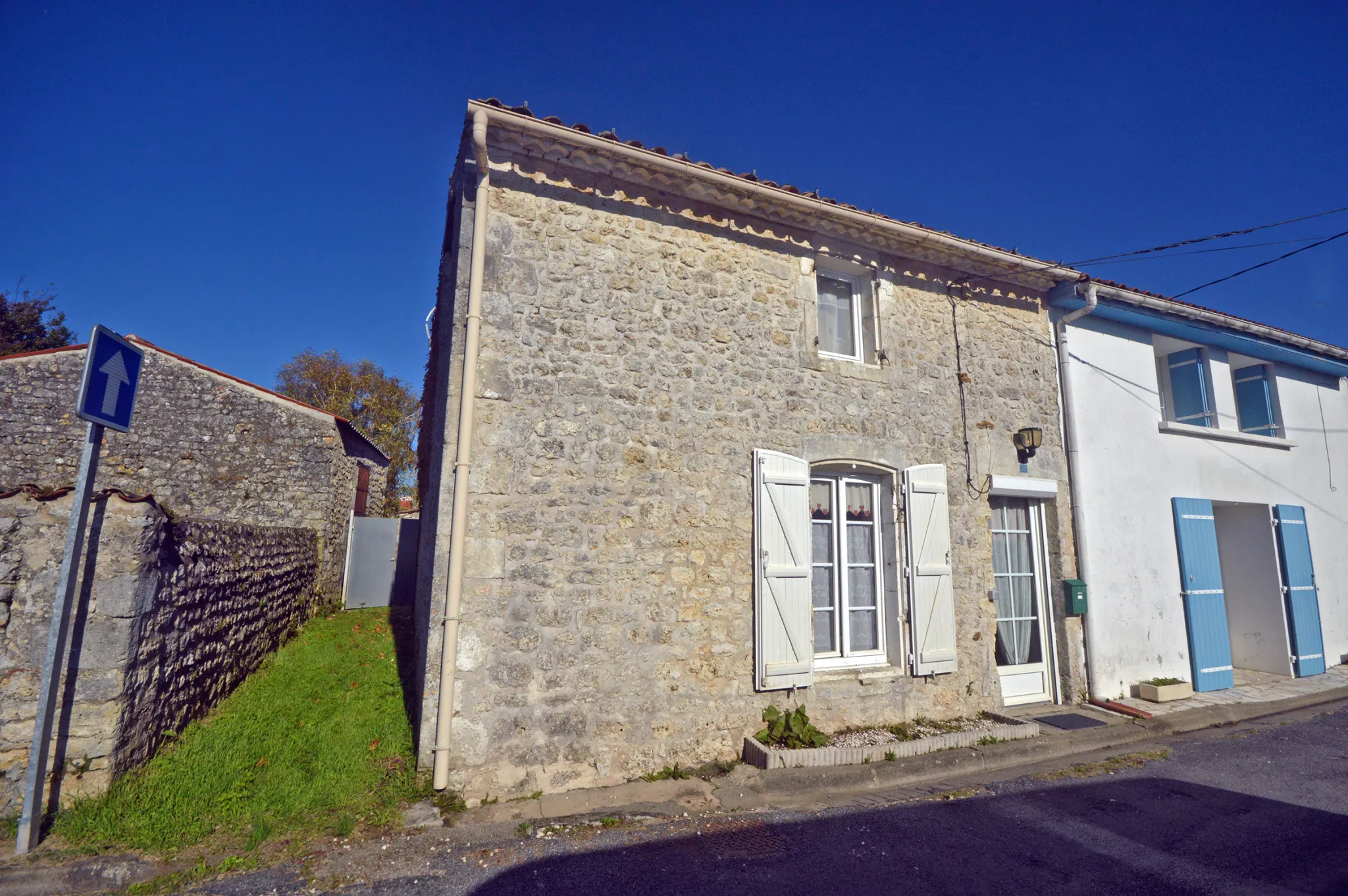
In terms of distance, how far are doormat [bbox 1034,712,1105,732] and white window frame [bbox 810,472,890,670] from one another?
1.74 meters

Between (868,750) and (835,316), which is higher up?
(835,316)

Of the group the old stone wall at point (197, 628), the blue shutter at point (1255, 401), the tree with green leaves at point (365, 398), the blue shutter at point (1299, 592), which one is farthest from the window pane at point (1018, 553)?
the tree with green leaves at point (365, 398)

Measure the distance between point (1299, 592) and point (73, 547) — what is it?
1210 cm

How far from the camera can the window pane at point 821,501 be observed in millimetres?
5566

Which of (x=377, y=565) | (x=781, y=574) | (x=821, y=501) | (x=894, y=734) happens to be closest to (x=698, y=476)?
(x=781, y=574)

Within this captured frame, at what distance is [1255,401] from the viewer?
8.73 m

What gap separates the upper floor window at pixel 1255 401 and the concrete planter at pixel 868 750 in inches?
252

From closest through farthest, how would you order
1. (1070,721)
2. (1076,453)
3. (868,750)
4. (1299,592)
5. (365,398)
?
(868,750), (1070,721), (1076,453), (1299,592), (365,398)

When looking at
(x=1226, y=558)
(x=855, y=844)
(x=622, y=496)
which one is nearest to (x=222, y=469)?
(x=622, y=496)

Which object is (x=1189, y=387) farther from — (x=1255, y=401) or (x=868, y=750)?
(x=868, y=750)

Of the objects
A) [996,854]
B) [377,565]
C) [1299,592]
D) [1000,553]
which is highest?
[1000,553]

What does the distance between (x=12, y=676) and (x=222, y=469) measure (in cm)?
554

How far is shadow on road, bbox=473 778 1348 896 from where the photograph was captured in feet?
10.6

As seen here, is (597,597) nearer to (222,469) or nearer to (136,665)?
(136,665)
